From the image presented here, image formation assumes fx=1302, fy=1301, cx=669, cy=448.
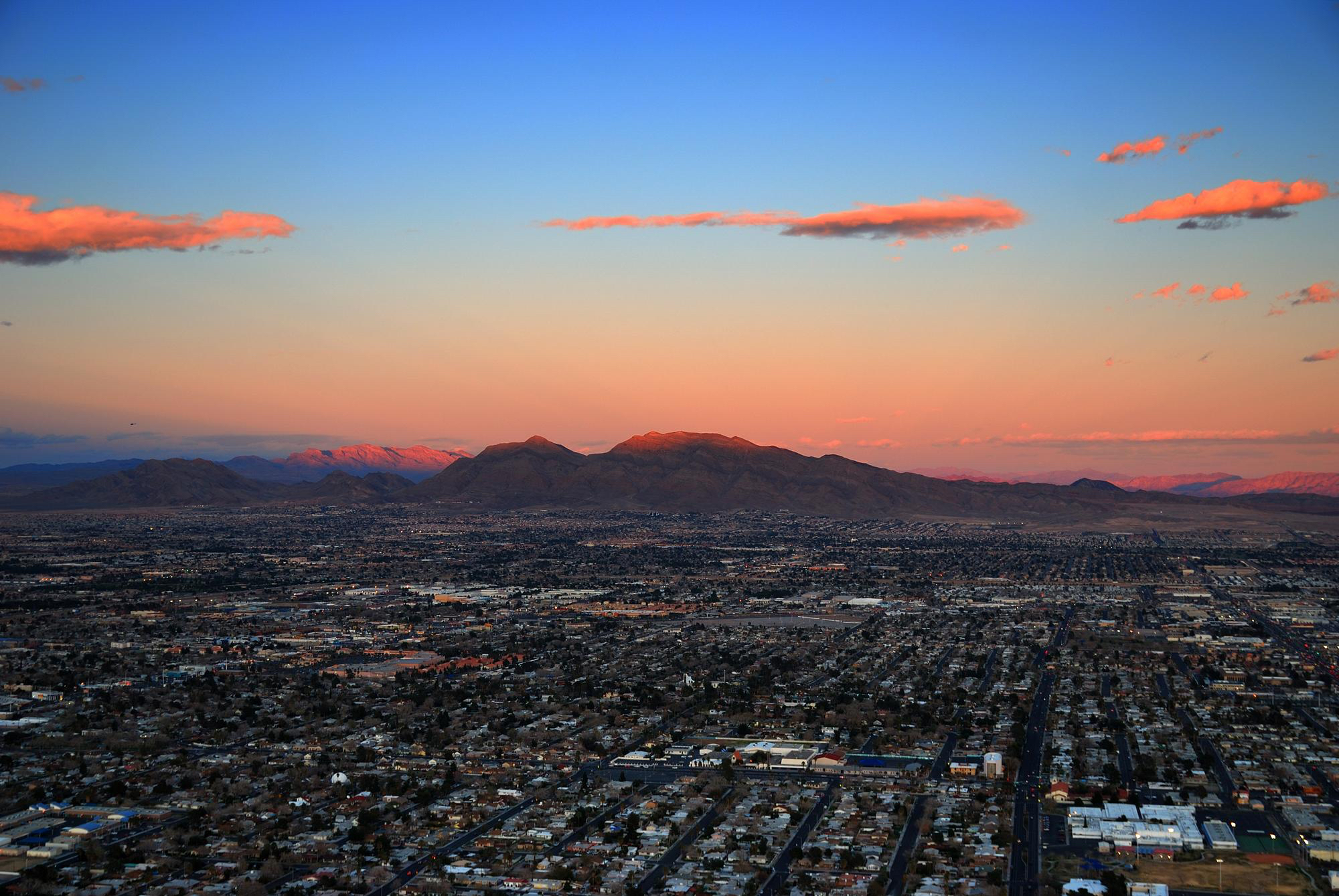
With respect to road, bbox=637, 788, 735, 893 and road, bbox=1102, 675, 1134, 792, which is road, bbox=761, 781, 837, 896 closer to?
road, bbox=637, 788, 735, 893

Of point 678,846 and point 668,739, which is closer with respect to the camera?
point 678,846

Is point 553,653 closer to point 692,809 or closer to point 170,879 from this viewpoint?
point 692,809

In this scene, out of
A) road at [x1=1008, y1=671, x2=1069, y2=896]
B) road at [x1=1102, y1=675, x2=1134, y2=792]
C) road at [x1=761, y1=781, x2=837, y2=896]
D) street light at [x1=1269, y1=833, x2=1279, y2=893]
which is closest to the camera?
street light at [x1=1269, y1=833, x2=1279, y2=893]

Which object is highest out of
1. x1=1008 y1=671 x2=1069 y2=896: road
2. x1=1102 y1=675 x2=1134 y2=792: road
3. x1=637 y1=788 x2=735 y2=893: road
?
x1=1102 y1=675 x2=1134 y2=792: road

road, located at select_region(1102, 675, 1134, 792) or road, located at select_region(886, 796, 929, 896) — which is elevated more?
road, located at select_region(1102, 675, 1134, 792)

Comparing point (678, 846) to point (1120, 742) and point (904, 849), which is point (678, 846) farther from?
point (1120, 742)

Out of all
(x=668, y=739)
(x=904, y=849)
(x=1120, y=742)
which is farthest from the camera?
(x=668, y=739)

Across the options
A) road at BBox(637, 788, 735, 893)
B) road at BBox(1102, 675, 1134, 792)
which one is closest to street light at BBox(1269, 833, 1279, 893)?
road at BBox(1102, 675, 1134, 792)

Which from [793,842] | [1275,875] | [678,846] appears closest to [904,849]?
[793,842]

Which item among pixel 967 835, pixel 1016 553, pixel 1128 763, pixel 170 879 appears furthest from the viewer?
pixel 1016 553

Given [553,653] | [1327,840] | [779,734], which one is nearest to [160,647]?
[553,653]

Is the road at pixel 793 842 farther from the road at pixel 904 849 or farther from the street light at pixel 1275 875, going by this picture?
the street light at pixel 1275 875
